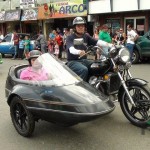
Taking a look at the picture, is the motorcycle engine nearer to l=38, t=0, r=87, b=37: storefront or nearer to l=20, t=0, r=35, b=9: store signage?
l=38, t=0, r=87, b=37: storefront

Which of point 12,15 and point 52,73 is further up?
point 12,15

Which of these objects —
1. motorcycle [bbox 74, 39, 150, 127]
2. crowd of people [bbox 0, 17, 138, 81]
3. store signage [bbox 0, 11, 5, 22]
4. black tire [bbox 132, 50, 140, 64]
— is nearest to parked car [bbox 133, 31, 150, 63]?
black tire [bbox 132, 50, 140, 64]

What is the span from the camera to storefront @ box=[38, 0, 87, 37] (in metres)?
21.9

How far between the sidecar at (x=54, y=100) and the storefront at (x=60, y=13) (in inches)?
675

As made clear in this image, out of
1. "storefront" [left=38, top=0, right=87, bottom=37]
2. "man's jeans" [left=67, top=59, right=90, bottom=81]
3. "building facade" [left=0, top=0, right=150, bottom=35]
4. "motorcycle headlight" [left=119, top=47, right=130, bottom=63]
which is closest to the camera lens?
"motorcycle headlight" [left=119, top=47, right=130, bottom=63]

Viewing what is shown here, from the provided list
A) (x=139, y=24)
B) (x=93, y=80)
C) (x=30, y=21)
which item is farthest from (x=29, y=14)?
(x=93, y=80)

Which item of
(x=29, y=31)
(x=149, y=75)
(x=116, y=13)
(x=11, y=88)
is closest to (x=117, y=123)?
(x=11, y=88)

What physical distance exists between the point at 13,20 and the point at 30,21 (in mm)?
1470

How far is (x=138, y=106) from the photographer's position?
5.06 meters

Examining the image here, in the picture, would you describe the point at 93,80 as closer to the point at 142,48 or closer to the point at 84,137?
the point at 84,137

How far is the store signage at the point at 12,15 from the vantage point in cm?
2748

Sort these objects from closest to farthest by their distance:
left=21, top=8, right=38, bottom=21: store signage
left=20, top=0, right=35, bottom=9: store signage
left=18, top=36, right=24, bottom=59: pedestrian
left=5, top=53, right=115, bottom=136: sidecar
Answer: left=5, top=53, right=115, bottom=136: sidecar → left=18, top=36, right=24, bottom=59: pedestrian → left=21, top=8, right=38, bottom=21: store signage → left=20, top=0, right=35, bottom=9: store signage

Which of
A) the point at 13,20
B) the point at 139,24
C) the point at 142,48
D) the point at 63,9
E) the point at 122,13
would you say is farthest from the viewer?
the point at 13,20

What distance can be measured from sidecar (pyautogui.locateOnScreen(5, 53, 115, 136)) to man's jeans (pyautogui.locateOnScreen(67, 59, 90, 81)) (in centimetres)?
57
